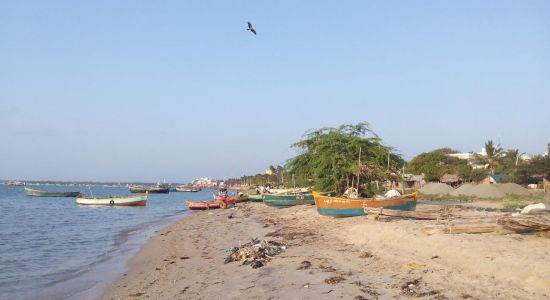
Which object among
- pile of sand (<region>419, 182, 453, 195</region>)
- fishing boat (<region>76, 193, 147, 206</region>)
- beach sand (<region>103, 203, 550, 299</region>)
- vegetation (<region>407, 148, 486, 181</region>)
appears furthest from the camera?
vegetation (<region>407, 148, 486, 181</region>)

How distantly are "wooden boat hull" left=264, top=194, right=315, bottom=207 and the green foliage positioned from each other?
37.0 meters

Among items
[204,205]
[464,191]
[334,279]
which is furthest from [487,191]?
[334,279]

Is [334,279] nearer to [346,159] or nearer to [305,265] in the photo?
[305,265]

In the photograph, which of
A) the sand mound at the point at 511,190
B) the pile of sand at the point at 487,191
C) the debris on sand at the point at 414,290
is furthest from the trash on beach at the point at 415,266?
the sand mound at the point at 511,190

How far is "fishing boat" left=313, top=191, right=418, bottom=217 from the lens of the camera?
21984mm

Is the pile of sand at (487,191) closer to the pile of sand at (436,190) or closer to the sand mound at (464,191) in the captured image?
the sand mound at (464,191)

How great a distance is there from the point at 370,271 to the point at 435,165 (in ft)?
240

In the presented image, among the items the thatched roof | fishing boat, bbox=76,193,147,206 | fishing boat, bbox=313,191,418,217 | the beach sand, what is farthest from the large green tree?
the thatched roof

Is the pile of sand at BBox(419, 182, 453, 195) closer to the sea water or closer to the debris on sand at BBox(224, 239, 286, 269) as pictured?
the sea water

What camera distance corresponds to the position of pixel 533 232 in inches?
457

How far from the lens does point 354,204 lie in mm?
Answer: 22047

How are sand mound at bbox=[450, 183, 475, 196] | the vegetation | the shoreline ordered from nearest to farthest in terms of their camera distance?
the shoreline → sand mound at bbox=[450, 183, 475, 196] → the vegetation

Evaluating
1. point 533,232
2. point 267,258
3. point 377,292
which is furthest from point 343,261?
point 533,232

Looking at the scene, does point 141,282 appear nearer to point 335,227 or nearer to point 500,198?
point 335,227
